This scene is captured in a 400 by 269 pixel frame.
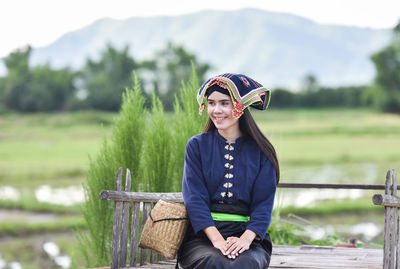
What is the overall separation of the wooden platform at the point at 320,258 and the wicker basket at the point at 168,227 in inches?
24.4

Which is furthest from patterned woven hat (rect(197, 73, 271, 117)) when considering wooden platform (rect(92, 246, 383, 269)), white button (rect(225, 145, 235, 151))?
wooden platform (rect(92, 246, 383, 269))

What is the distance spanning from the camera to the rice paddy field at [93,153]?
49.6 feet

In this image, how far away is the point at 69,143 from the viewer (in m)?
28.4

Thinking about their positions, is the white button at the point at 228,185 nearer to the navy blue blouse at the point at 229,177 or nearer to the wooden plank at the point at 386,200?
the navy blue blouse at the point at 229,177

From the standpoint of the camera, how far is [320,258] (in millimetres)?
3316

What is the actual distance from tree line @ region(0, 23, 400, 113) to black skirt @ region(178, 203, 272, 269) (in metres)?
22.9

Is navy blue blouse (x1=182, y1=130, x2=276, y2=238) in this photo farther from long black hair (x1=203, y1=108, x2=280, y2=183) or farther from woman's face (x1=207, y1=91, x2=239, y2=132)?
woman's face (x1=207, y1=91, x2=239, y2=132)

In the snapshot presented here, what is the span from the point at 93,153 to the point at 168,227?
13141mm

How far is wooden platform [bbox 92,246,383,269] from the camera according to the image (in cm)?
306

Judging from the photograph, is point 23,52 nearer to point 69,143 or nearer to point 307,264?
point 69,143

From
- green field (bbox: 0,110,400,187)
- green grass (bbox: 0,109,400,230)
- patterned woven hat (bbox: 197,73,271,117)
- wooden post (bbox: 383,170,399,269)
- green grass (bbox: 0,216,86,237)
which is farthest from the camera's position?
green field (bbox: 0,110,400,187)

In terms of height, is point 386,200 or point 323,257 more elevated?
point 386,200

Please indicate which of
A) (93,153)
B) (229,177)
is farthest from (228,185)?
(93,153)

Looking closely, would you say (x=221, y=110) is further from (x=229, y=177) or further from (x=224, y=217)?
(x=224, y=217)
